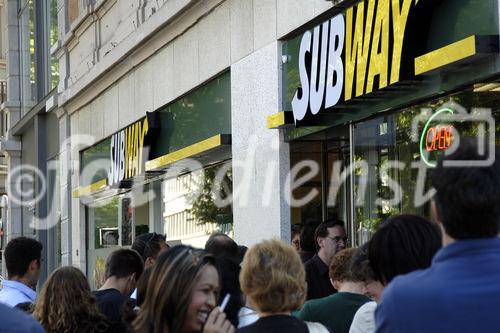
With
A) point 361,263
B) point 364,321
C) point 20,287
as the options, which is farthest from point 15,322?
point 20,287

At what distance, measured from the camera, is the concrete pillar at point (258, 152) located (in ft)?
43.6

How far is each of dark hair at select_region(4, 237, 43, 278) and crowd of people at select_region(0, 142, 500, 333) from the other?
87cm

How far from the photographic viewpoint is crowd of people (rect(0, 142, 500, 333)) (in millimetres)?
3209

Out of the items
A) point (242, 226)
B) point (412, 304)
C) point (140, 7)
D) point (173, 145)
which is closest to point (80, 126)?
point (140, 7)

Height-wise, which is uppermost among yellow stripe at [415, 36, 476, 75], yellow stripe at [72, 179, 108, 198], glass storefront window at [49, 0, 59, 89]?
Result: glass storefront window at [49, 0, 59, 89]

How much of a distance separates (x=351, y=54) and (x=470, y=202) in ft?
26.1

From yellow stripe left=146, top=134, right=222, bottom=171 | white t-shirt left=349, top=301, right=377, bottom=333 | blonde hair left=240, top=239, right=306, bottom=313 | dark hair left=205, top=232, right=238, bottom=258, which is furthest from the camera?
yellow stripe left=146, top=134, right=222, bottom=171

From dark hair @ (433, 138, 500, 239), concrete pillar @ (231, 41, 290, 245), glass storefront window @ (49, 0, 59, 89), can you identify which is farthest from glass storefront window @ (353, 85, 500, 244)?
glass storefront window @ (49, 0, 59, 89)

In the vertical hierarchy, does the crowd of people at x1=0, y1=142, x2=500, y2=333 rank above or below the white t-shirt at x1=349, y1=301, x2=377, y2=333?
above

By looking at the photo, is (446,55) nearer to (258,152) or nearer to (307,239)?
(307,239)

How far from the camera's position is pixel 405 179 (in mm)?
10719

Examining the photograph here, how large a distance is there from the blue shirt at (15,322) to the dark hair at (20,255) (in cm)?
506

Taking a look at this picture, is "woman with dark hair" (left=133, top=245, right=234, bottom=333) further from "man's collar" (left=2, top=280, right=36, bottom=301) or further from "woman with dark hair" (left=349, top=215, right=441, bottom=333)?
"man's collar" (left=2, top=280, right=36, bottom=301)

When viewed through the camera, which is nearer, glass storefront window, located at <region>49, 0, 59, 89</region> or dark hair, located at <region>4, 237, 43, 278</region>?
→ dark hair, located at <region>4, 237, 43, 278</region>
